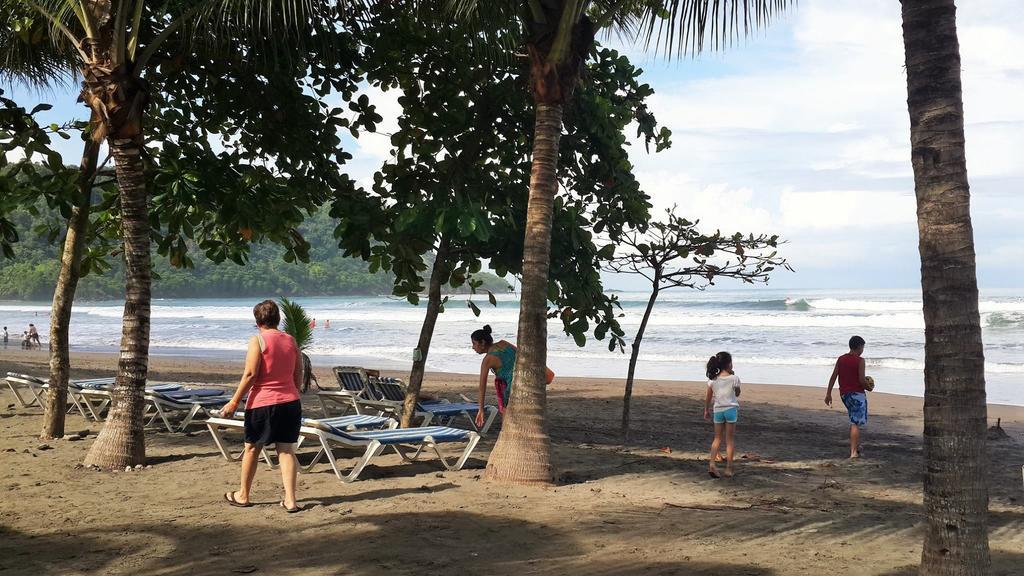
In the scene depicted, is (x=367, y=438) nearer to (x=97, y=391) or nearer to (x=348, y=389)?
(x=348, y=389)

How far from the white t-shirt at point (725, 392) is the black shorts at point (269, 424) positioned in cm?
400

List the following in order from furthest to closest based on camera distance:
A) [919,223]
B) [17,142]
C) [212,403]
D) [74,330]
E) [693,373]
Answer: [74,330]
[693,373]
[212,403]
[17,142]
[919,223]

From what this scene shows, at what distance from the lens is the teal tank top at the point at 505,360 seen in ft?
30.4

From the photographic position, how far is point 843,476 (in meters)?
9.25

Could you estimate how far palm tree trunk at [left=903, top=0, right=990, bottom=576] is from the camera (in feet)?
13.6

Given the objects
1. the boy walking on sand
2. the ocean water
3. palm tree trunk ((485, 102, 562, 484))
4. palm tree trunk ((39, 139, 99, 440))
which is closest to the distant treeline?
the ocean water

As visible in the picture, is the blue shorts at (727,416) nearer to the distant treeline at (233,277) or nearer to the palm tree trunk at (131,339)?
the palm tree trunk at (131,339)

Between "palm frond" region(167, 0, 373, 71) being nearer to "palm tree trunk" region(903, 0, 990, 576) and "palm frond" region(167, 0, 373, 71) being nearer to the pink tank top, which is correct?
the pink tank top

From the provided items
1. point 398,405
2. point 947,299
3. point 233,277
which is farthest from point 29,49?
point 233,277

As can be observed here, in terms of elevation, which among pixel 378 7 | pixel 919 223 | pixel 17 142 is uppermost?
pixel 378 7

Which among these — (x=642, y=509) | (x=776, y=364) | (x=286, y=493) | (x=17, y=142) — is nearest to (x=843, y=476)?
(x=642, y=509)

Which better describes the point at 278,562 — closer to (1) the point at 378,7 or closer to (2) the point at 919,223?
(2) the point at 919,223

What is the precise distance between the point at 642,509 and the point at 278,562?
8.99 feet

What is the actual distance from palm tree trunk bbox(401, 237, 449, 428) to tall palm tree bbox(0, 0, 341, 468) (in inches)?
112
